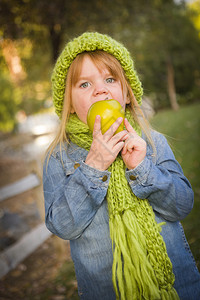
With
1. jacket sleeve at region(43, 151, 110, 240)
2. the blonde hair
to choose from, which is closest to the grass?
the blonde hair

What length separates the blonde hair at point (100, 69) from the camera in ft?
5.17

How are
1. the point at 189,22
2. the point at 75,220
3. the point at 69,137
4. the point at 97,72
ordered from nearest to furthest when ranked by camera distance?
the point at 75,220 < the point at 97,72 < the point at 69,137 < the point at 189,22

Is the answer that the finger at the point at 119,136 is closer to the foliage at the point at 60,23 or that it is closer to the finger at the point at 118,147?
the finger at the point at 118,147

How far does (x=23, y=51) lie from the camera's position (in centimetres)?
784

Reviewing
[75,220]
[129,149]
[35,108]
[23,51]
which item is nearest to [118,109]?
[129,149]

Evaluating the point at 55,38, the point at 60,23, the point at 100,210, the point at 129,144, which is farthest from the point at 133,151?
the point at 55,38

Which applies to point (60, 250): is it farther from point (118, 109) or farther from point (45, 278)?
point (118, 109)

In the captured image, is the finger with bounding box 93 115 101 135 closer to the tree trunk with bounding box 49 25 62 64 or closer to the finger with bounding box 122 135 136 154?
the finger with bounding box 122 135 136 154

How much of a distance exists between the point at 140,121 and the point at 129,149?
0.40 m

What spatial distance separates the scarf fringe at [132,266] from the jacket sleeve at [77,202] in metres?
0.16

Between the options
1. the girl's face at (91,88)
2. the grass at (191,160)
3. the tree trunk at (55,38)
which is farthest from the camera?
the tree trunk at (55,38)

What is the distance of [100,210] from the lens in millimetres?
1468

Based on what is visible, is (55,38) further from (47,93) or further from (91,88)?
(91,88)

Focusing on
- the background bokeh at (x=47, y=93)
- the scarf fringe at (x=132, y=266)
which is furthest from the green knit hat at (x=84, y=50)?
the scarf fringe at (x=132, y=266)
